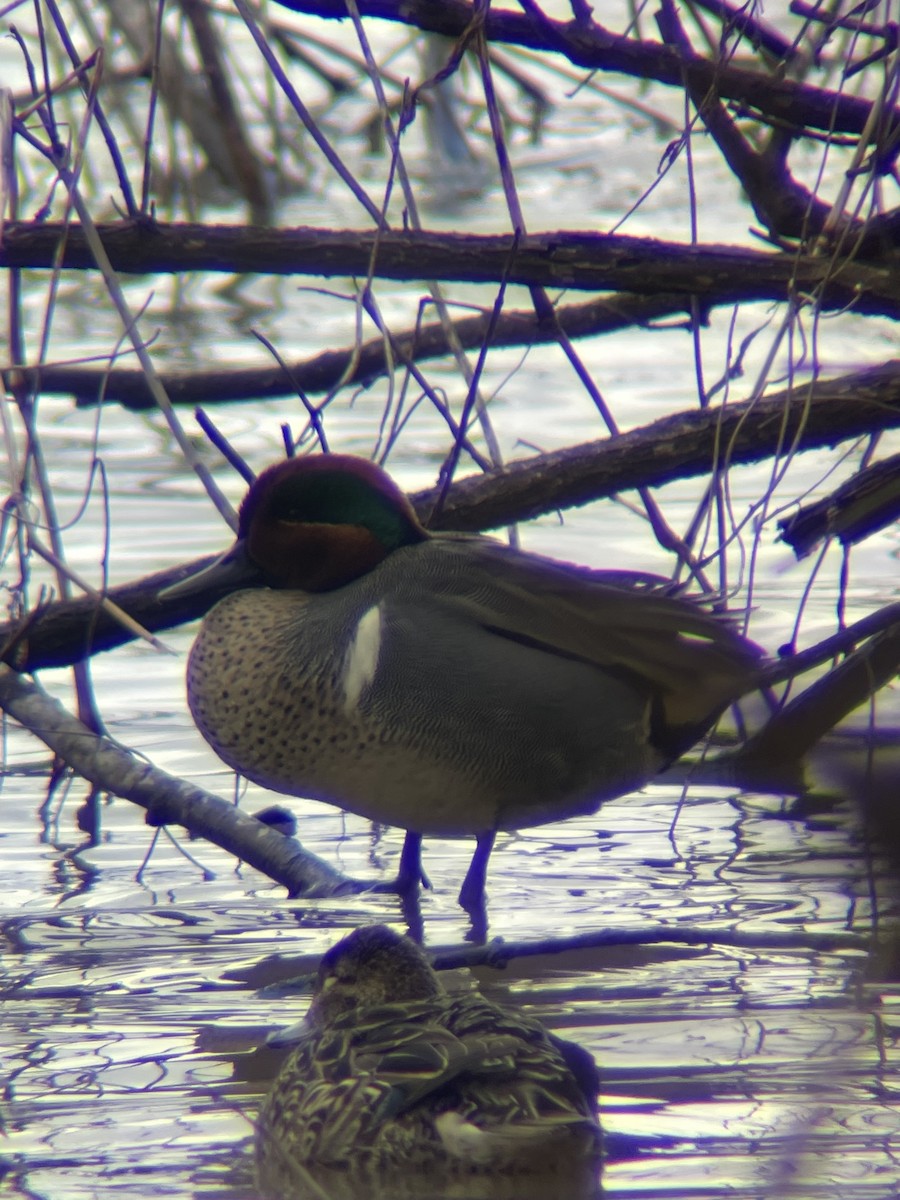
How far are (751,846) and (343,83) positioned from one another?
770cm

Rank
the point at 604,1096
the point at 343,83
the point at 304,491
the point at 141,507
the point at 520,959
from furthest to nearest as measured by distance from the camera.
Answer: the point at 343,83 → the point at 141,507 → the point at 304,491 → the point at 520,959 → the point at 604,1096

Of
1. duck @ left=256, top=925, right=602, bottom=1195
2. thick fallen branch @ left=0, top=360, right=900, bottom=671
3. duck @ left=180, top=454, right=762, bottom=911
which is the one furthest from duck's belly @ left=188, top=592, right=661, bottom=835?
duck @ left=256, top=925, right=602, bottom=1195

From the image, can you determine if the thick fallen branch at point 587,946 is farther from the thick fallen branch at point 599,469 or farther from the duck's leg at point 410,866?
the thick fallen branch at point 599,469

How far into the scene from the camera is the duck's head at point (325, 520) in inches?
167

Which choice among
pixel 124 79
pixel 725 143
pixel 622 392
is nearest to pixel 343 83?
pixel 124 79

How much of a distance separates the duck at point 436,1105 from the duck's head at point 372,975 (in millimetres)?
168

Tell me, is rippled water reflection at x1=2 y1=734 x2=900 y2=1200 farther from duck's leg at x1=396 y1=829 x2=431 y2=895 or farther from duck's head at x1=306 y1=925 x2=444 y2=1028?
duck's head at x1=306 y1=925 x2=444 y2=1028

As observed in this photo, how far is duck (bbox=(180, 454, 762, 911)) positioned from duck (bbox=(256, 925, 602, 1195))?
1.04 m

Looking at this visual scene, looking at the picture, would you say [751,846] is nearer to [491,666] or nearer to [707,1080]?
[491,666]

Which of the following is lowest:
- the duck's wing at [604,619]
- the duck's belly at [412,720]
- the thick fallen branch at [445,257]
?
the duck's belly at [412,720]

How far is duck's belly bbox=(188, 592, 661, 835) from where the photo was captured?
13.0 feet

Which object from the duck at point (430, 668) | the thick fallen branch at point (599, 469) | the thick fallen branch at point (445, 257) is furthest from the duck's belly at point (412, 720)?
the thick fallen branch at point (445, 257)

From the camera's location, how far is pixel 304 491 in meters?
4.26

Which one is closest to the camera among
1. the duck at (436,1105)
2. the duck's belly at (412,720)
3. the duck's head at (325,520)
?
the duck at (436,1105)
